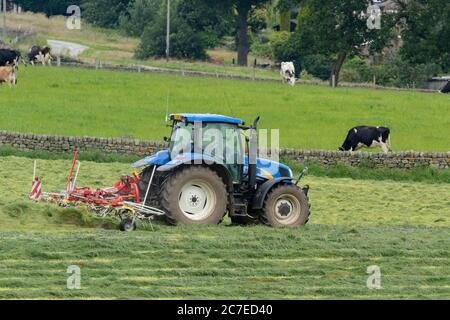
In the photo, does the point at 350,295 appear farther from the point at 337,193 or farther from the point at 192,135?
the point at 337,193

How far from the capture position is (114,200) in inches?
764

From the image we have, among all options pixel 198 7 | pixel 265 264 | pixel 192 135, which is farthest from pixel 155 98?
pixel 198 7

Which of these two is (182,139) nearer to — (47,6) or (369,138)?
(369,138)

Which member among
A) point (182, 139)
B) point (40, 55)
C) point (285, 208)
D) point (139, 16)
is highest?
point (139, 16)

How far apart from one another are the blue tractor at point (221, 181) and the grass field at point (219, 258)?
368 mm

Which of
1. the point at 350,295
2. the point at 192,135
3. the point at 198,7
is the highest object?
the point at 198,7

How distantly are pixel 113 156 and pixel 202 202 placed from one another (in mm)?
13429

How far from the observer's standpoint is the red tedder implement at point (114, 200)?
19328 millimetres

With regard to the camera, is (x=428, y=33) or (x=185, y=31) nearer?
(x=428, y=33)

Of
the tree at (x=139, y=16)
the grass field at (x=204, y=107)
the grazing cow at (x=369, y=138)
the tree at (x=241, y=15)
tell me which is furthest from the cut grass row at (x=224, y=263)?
the tree at (x=139, y=16)

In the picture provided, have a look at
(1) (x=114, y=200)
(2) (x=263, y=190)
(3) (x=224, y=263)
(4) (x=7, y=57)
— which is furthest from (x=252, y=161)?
(4) (x=7, y=57)

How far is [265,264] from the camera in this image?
16922 millimetres

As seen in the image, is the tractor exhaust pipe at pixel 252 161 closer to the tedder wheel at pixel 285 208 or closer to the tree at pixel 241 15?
the tedder wheel at pixel 285 208

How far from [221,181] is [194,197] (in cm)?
50
